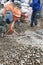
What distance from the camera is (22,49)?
236 inches

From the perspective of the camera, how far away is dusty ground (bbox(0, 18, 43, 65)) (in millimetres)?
5297

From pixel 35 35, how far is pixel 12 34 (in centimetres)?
81

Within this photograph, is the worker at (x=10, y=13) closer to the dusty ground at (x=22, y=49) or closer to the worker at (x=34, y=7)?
the dusty ground at (x=22, y=49)

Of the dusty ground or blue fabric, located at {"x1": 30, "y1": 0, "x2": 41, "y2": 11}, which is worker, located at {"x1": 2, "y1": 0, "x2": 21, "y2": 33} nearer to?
the dusty ground

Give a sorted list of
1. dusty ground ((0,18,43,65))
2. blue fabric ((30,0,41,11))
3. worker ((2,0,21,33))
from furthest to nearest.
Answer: blue fabric ((30,0,41,11))
worker ((2,0,21,33))
dusty ground ((0,18,43,65))

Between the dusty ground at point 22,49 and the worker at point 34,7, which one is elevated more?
the worker at point 34,7

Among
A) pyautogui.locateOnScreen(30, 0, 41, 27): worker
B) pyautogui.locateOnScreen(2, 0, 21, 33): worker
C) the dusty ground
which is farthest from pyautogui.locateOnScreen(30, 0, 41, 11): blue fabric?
pyautogui.locateOnScreen(2, 0, 21, 33): worker

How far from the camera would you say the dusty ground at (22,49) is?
5.30 metres

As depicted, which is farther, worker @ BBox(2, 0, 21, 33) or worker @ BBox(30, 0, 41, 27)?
worker @ BBox(30, 0, 41, 27)

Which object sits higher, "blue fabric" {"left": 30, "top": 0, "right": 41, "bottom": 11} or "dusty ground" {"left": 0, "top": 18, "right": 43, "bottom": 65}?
"blue fabric" {"left": 30, "top": 0, "right": 41, "bottom": 11}

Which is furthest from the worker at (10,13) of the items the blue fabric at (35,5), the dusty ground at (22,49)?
the blue fabric at (35,5)

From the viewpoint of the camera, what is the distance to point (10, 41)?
6582mm

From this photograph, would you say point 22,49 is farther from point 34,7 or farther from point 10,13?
point 34,7

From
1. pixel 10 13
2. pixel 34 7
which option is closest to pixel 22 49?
pixel 10 13
